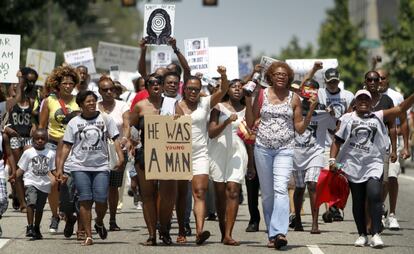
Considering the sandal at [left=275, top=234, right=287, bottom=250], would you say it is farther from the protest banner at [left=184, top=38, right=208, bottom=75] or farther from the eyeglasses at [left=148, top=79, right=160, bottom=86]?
the protest banner at [left=184, top=38, right=208, bottom=75]

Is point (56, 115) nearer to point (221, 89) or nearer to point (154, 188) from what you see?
point (154, 188)

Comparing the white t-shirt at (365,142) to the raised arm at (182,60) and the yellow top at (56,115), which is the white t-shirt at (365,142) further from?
the yellow top at (56,115)

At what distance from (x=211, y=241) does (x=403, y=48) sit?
3426 centimetres

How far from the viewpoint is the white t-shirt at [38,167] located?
16.0 m

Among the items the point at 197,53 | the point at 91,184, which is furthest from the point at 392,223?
the point at 91,184

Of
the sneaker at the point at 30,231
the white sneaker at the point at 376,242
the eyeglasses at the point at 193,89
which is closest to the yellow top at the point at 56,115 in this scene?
the sneaker at the point at 30,231

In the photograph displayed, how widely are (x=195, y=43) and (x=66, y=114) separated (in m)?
3.70

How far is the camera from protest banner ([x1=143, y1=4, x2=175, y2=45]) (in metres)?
16.9

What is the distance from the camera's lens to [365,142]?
48.8ft

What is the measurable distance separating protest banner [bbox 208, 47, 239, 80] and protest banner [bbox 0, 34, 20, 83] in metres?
2.77

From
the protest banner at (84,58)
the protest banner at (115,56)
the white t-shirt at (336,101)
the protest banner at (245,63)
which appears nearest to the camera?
the white t-shirt at (336,101)

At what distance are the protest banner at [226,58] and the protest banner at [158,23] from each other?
2344 mm

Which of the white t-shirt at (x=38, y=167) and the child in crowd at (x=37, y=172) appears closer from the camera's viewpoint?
the child in crowd at (x=37, y=172)

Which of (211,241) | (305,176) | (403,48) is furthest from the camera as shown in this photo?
(403,48)
